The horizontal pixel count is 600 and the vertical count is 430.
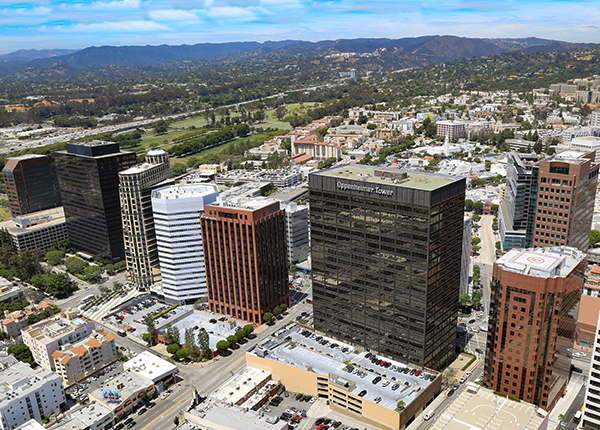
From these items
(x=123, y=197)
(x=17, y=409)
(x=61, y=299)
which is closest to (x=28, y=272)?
(x=61, y=299)

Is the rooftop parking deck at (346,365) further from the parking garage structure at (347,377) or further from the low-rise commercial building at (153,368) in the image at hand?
the low-rise commercial building at (153,368)

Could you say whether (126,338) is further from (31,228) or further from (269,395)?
(31,228)

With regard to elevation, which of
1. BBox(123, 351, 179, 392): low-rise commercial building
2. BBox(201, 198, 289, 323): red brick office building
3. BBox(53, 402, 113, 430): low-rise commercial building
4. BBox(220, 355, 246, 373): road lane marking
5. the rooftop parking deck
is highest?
BBox(201, 198, 289, 323): red brick office building

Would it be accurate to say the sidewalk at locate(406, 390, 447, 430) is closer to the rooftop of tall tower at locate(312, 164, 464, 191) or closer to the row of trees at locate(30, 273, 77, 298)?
the rooftop of tall tower at locate(312, 164, 464, 191)

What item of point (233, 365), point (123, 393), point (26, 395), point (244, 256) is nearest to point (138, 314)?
point (244, 256)

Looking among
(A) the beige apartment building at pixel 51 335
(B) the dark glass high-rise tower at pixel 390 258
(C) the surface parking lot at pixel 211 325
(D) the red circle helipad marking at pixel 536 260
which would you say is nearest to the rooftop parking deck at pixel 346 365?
(B) the dark glass high-rise tower at pixel 390 258

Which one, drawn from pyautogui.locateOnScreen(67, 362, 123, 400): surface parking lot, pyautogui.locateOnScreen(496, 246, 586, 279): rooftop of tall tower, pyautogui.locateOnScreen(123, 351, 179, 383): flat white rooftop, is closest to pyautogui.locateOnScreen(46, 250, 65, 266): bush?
pyautogui.locateOnScreen(67, 362, 123, 400): surface parking lot
